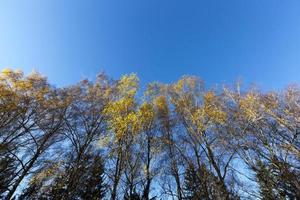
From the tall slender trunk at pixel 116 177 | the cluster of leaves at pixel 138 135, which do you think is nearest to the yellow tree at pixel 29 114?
the cluster of leaves at pixel 138 135

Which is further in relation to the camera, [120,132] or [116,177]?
[120,132]

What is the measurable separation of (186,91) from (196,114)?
8.74 ft

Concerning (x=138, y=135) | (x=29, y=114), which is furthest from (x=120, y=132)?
(x=29, y=114)

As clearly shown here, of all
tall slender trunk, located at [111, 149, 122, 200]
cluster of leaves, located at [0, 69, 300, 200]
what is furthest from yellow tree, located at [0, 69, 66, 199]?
tall slender trunk, located at [111, 149, 122, 200]

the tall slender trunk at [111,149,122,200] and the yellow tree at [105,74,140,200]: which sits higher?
the yellow tree at [105,74,140,200]

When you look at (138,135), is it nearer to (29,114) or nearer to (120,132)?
(120,132)

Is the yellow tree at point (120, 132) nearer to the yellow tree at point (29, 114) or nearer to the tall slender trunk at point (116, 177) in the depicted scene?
the tall slender trunk at point (116, 177)

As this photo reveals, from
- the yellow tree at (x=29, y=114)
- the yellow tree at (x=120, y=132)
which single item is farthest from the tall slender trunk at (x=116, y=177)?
the yellow tree at (x=29, y=114)

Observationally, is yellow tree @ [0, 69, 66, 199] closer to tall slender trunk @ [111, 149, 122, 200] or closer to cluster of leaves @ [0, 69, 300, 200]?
cluster of leaves @ [0, 69, 300, 200]

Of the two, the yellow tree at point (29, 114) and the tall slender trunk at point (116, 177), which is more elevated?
the yellow tree at point (29, 114)

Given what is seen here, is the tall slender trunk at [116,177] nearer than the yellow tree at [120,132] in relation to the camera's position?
Yes

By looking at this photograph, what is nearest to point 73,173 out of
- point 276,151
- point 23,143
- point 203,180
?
point 23,143

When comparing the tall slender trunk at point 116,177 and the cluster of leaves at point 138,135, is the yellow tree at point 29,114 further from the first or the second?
the tall slender trunk at point 116,177

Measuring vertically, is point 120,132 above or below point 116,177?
above
